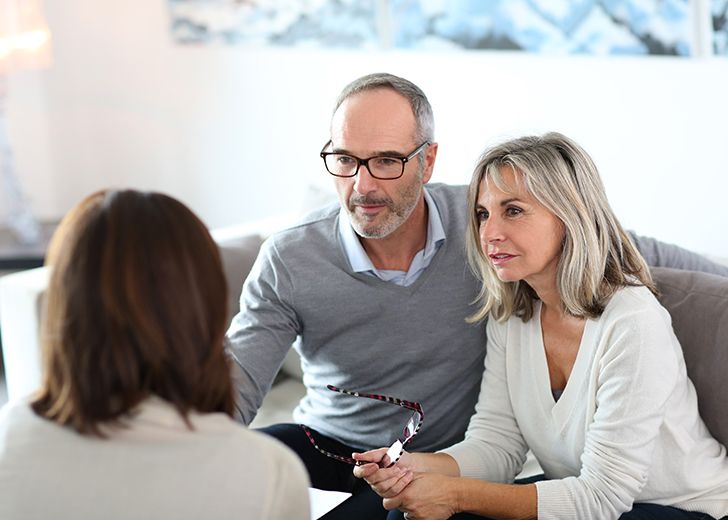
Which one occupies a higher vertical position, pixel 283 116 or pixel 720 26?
pixel 720 26

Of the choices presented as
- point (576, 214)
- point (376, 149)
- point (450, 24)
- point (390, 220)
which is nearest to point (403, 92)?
point (376, 149)

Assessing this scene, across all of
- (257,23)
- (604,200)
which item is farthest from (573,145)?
(257,23)

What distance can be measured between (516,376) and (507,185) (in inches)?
15.0

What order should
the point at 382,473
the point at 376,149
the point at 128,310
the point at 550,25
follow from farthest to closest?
the point at 550,25 < the point at 376,149 < the point at 382,473 < the point at 128,310

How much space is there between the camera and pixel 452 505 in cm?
183

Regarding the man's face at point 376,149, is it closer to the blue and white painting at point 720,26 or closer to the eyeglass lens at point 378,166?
the eyeglass lens at point 378,166

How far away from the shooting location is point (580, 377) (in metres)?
1.81

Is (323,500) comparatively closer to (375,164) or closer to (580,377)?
(580,377)

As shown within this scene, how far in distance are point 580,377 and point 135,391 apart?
2.96ft

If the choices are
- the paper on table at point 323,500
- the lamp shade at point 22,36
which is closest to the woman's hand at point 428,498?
the paper on table at point 323,500

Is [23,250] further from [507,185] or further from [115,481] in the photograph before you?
[115,481]

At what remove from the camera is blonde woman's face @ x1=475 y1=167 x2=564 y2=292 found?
180 cm

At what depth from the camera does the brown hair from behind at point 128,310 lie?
3.85 ft

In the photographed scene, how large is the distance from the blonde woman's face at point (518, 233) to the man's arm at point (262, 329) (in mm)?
471
